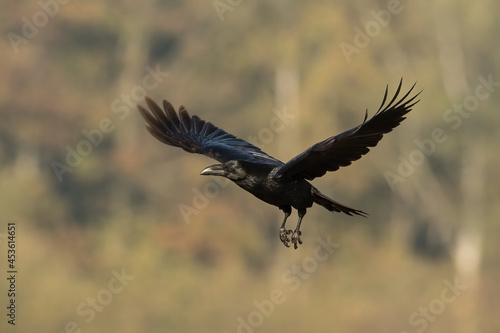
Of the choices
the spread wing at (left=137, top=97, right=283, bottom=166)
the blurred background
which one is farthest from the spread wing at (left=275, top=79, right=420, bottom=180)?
the blurred background

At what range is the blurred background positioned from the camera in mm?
28578

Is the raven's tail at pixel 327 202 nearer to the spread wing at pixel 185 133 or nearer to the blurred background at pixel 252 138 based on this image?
the spread wing at pixel 185 133

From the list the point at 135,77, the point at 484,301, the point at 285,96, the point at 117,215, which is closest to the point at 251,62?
the point at 285,96

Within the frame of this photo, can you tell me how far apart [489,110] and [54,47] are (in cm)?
1313

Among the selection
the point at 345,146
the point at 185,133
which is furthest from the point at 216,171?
the point at 185,133

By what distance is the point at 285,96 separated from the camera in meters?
30.3

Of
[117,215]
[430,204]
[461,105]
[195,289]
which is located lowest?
[195,289]

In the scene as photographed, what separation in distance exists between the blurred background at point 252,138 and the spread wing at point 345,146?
717 inches

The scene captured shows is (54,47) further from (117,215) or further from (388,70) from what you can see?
(388,70)

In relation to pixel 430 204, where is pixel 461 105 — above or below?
above

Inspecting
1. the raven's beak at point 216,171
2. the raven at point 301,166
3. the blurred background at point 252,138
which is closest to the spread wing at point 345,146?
the raven at point 301,166

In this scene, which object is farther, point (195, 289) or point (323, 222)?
point (323, 222)

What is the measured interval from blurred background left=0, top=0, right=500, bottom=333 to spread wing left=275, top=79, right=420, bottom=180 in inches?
717

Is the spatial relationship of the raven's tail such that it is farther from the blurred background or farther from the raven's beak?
the blurred background
